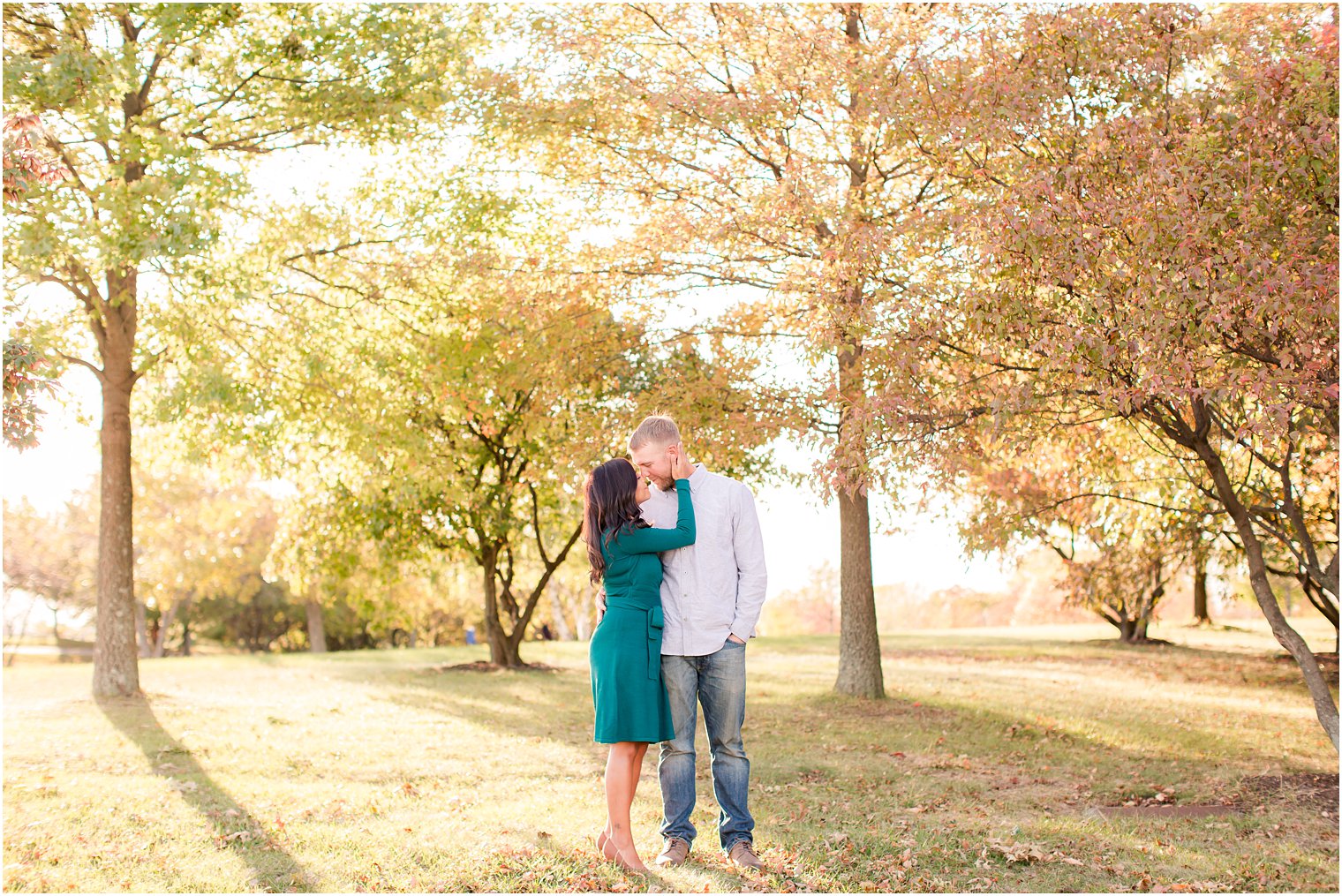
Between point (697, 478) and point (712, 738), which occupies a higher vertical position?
point (697, 478)

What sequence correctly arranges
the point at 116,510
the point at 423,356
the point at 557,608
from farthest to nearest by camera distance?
the point at 557,608 < the point at 423,356 < the point at 116,510

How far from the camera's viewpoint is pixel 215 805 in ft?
22.7

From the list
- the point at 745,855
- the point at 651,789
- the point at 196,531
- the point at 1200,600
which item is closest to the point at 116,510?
the point at 651,789

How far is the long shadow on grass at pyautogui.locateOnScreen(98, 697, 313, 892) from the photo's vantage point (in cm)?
524

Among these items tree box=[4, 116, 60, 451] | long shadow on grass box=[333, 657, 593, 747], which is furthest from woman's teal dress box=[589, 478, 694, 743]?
long shadow on grass box=[333, 657, 593, 747]

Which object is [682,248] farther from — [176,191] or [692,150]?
[176,191]

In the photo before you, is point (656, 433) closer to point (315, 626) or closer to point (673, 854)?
point (673, 854)

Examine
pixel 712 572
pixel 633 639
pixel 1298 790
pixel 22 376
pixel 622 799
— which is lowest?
pixel 1298 790

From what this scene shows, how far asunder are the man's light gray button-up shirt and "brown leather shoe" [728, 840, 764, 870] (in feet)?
3.26

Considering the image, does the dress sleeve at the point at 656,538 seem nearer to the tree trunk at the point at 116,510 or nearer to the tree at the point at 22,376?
the tree at the point at 22,376

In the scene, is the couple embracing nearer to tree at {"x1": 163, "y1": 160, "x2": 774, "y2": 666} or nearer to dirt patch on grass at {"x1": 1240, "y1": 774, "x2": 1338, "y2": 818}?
dirt patch on grass at {"x1": 1240, "y1": 774, "x2": 1338, "y2": 818}

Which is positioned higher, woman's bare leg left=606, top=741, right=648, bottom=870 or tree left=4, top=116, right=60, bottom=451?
tree left=4, top=116, right=60, bottom=451

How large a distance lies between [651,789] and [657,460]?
126 inches

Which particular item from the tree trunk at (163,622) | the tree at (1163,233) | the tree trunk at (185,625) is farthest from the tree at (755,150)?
the tree trunk at (185,625)
